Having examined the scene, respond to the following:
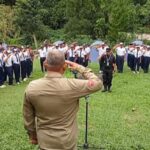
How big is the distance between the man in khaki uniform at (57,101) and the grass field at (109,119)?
4.80 meters

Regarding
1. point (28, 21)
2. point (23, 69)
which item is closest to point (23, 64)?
point (23, 69)

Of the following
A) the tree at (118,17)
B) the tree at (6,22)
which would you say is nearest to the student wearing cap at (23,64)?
the tree at (118,17)

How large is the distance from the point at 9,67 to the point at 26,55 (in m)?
3.15

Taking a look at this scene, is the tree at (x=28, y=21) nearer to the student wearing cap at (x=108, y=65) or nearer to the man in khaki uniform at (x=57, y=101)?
the student wearing cap at (x=108, y=65)

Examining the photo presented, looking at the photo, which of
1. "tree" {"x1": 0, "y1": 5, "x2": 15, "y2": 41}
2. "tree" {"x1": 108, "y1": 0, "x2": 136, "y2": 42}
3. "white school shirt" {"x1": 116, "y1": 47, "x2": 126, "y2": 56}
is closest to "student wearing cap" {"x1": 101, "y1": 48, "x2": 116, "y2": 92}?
"white school shirt" {"x1": 116, "y1": 47, "x2": 126, "y2": 56}

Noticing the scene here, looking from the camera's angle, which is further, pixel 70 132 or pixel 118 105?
pixel 118 105

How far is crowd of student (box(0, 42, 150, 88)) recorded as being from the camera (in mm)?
21969

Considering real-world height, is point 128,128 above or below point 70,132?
below

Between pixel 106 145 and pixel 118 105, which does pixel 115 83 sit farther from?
pixel 106 145

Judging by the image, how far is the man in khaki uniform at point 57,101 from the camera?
5.15m

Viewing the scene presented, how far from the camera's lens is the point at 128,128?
1246 centimetres

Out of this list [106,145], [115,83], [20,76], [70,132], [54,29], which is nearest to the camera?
[70,132]

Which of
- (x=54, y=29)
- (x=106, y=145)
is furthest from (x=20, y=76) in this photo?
(x=54, y=29)

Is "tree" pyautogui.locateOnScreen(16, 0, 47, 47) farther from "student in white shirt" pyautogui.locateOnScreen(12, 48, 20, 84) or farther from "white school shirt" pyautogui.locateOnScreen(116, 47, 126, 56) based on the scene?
"student in white shirt" pyautogui.locateOnScreen(12, 48, 20, 84)
